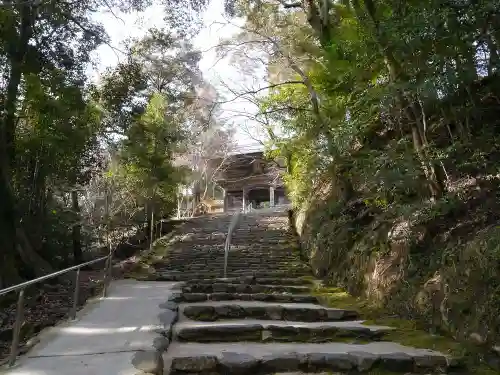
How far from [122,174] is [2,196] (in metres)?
4.03

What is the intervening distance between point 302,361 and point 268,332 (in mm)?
929

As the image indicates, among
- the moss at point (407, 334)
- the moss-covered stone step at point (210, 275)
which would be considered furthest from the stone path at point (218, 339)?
the moss-covered stone step at point (210, 275)

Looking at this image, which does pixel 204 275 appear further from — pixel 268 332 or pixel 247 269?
pixel 268 332

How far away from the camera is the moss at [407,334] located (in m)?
3.62

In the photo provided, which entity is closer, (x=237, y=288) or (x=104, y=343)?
(x=104, y=343)

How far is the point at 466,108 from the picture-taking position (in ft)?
17.7

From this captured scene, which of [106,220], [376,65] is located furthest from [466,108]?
[106,220]

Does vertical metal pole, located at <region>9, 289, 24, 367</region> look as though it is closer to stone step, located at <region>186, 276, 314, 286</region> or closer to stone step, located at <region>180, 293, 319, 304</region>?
stone step, located at <region>180, 293, 319, 304</region>

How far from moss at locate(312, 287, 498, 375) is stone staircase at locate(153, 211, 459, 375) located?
0.13 meters

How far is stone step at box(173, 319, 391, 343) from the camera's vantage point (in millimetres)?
4488

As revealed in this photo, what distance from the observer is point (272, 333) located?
4.59 metres

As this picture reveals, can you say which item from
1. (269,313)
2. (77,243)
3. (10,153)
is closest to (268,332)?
(269,313)

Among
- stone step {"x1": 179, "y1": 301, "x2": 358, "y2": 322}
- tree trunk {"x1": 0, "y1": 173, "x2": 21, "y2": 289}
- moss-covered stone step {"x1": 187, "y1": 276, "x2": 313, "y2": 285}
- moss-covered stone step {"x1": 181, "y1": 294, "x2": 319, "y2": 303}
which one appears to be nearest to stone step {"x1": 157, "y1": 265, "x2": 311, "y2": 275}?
moss-covered stone step {"x1": 187, "y1": 276, "x2": 313, "y2": 285}

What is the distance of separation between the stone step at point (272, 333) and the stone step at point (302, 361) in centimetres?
44
